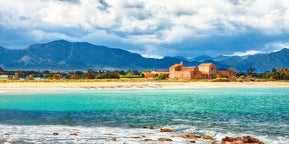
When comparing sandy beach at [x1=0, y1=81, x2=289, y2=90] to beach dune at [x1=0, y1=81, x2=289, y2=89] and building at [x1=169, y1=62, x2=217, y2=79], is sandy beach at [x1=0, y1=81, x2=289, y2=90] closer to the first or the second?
beach dune at [x1=0, y1=81, x2=289, y2=89]

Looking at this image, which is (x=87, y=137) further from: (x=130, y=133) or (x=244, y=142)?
(x=244, y=142)

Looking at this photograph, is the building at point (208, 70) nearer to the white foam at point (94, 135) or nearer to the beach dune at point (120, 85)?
the beach dune at point (120, 85)

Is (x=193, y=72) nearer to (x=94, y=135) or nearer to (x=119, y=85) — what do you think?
(x=119, y=85)

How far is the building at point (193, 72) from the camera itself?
13220 cm

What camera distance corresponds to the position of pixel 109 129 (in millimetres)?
24234

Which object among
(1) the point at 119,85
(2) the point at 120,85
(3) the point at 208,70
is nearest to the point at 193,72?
(3) the point at 208,70

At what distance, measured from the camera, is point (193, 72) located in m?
132

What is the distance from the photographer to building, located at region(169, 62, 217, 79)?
434 feet

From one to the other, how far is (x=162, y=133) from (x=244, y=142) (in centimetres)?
598

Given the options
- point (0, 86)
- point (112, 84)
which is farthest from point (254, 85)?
point (0, 86)

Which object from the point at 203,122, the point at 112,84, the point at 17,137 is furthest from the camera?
the point at 112,84

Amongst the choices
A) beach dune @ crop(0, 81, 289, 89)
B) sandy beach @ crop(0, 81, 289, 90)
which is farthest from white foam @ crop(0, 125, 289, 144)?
beach dune @ crop(0, 81, 289, 89)

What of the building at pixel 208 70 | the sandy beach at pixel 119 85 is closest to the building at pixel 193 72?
the building at pixel 208 70

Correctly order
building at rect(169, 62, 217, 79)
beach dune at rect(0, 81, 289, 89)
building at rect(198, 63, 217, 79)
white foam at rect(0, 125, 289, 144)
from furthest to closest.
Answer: building at rect(198, 63, 217, 79)
building at rect(169, 62, 217, 79)
beach dune at rect(0, 81, 289, 89)
white foam at rect(0, 125, 289, 144)
